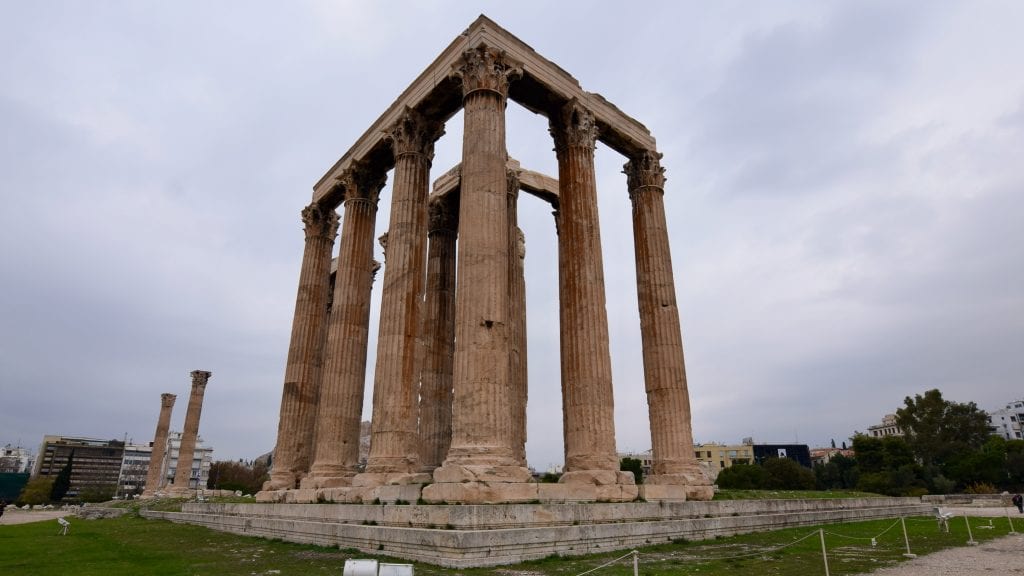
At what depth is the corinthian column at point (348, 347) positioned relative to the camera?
69.7 feet

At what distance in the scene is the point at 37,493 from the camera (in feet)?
293

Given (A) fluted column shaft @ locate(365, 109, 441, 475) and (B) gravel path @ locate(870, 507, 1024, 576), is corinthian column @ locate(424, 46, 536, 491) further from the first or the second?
(B) gravel path @ locate(870, 507, 1024, 576)

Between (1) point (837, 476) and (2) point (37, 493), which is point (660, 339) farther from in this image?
(2) point (37, 493)

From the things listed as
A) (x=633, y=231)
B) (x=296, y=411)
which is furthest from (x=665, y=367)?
(x=296, y=411)

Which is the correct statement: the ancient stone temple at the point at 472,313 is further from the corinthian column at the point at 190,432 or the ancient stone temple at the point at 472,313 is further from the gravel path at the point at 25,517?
the corinthian column at the point at 190,432

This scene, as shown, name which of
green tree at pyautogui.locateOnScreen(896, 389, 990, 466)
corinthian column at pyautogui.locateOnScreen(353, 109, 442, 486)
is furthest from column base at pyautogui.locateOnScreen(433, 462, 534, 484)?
green tree at pyautogui.locateOnScreen(896, 389, 990, 466)

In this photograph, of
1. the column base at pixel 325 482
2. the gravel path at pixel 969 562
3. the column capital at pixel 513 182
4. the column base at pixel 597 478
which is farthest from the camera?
the column capital at pixel 513 182

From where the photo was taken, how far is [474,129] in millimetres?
17688

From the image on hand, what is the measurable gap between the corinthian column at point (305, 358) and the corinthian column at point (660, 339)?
49.8 feet

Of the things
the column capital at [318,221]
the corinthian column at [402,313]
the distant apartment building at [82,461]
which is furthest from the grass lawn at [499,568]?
the distant apartment building at [82,461]

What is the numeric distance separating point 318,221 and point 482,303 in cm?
1675

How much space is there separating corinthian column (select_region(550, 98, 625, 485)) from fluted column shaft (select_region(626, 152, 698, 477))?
4.05 m

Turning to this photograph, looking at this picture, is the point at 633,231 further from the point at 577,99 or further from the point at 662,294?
the point at 577,99

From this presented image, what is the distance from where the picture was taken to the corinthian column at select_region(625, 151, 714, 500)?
66.2 feet
